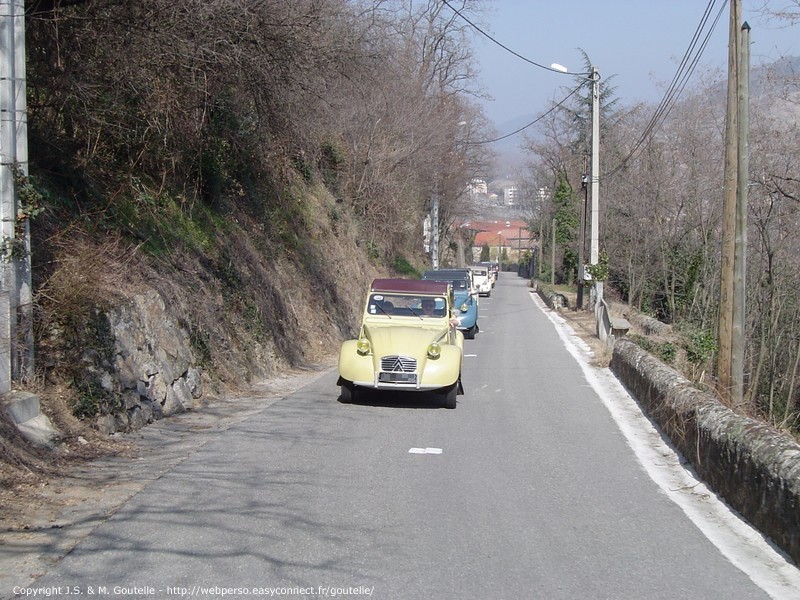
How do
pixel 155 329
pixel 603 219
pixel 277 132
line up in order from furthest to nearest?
pixel 603 219
pixel 277 132
pixel 155 329

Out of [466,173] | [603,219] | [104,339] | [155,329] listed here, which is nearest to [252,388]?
[155,329]

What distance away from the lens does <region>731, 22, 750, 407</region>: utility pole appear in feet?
40.6

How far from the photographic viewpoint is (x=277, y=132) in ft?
62.7

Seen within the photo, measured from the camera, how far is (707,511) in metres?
7.48

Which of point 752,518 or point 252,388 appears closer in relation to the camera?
point 752,518

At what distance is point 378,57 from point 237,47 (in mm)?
3936

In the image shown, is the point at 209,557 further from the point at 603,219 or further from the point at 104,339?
the point at 603,219

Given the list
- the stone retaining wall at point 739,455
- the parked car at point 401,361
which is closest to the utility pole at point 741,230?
the stone retaining wall at point 739,455

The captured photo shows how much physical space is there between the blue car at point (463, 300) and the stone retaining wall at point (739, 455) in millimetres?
9977

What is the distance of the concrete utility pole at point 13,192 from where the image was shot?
8875 millimetres

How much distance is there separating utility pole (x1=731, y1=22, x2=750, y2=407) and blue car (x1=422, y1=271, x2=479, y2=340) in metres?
8.34

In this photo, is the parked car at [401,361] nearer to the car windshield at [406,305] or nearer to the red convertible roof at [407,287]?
the car windshield at [406,305]

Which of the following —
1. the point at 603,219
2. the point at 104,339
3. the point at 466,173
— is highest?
the point at 466,173

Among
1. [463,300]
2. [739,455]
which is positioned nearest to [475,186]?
[463,300]
